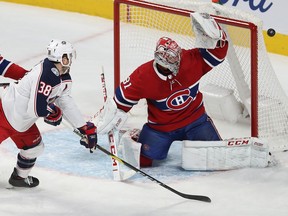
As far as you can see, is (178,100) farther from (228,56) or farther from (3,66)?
(3,66)

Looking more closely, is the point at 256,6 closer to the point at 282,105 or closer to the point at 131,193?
the point at 282,105

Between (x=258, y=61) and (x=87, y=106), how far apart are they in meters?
1.28

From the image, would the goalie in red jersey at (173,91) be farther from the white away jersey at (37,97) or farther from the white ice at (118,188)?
the white away jersey at (37,97)

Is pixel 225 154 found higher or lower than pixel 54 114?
lower

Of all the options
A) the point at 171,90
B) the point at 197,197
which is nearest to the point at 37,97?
the point at 171,90

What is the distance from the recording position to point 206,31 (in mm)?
4781

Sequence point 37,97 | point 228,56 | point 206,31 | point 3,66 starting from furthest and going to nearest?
1. point 228,56
2. point 206,31
3. point 3,66
4. point 37,97

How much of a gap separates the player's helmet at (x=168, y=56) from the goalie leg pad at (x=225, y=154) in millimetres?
402

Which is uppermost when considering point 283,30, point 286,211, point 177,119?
point 283,30

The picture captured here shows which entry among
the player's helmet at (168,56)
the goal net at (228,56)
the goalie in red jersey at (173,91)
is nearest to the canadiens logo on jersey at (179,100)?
the goalie in red jersey at (173,91)

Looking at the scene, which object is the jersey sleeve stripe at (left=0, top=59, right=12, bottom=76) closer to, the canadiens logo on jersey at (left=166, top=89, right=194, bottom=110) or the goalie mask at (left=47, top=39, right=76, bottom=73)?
the goalie mask at (left=47, top=39, right=76, bottom=73)

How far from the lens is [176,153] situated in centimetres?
517

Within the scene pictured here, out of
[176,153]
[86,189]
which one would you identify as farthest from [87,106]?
[86,189]

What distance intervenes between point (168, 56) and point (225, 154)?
584 millimetres
